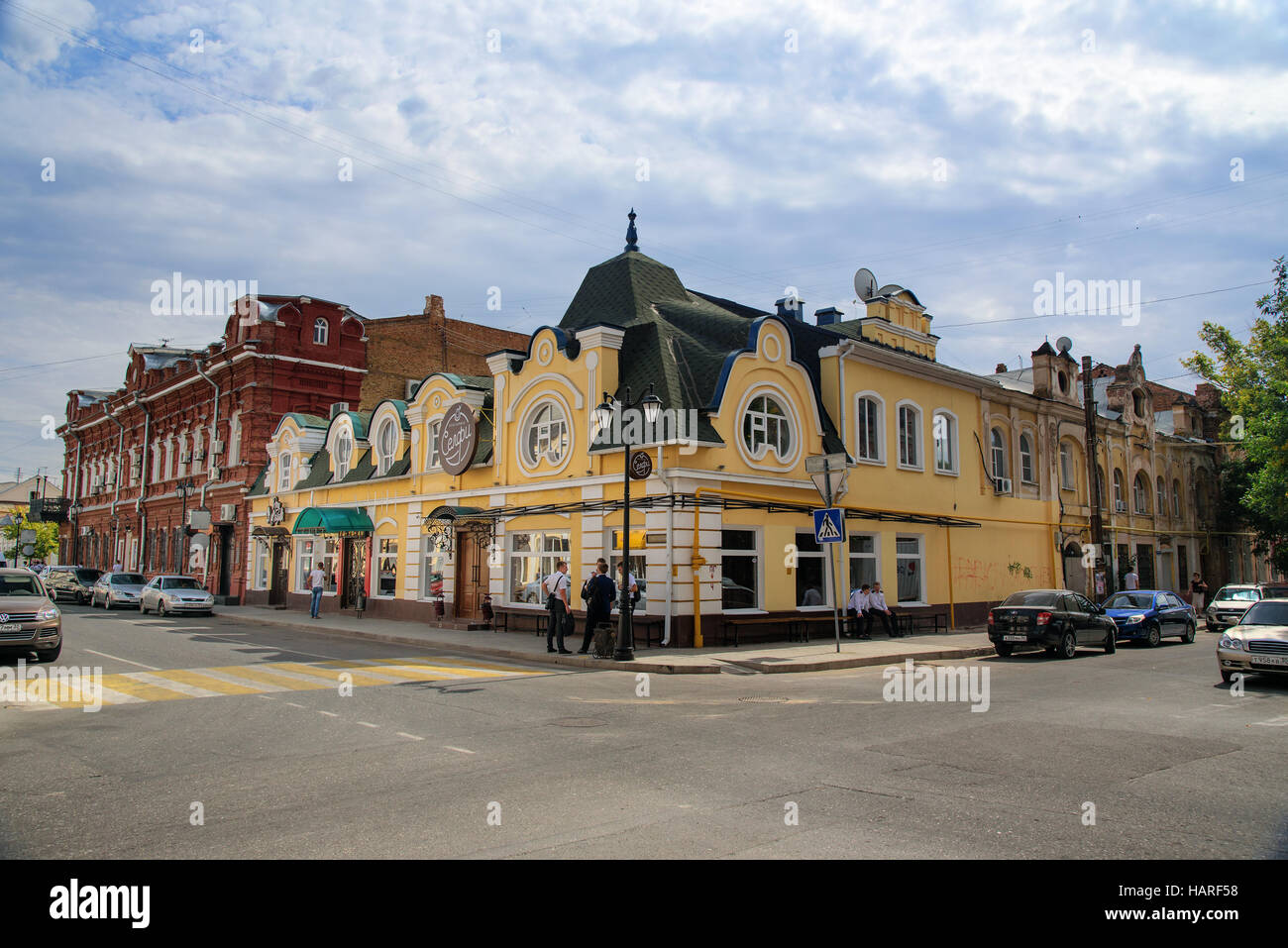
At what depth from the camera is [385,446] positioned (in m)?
30.2

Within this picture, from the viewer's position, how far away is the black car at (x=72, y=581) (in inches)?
1570

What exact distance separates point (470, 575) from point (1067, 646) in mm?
15845

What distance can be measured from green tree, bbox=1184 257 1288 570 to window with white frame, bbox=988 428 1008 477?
1122 cm

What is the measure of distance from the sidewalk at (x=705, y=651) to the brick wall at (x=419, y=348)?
20748 millimetres

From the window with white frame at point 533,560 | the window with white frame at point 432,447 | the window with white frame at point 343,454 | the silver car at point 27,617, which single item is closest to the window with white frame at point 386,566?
the window with white frame at point 432,447

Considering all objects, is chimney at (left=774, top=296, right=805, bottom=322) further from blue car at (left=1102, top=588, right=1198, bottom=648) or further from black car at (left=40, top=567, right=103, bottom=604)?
black car at (left=40, top=567, right=103, bottom=604)

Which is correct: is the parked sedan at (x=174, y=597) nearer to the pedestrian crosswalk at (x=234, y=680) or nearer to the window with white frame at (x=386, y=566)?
the window with white frame at (x=386, y=566)

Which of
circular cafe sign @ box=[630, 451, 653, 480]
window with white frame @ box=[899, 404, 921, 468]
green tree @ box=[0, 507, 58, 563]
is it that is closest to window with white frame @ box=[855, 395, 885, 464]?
window with white frame @ box=[899, 404, 921, 468]

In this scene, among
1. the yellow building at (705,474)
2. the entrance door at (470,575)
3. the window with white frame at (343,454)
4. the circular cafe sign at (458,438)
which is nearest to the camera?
the yellow building at (705,474)

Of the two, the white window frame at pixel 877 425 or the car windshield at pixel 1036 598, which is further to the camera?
the white window frame at pixel 877 425

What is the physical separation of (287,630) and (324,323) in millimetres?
21641

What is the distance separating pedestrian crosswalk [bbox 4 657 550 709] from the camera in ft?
38.0
